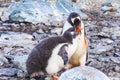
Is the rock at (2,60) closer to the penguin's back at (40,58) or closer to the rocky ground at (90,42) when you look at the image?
the rocky ground at (90,42)

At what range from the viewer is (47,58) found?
159 inches

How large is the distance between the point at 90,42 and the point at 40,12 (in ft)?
5.37

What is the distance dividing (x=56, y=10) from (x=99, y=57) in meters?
2.57

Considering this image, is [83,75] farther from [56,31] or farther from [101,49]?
[56,31]

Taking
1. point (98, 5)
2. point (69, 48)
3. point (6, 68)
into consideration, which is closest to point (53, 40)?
point (69, 48)

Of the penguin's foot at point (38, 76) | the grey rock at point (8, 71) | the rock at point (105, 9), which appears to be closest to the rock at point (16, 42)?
the grey rock at point (8, 71)

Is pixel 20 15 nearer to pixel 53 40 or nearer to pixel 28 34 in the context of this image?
pixel 28 34

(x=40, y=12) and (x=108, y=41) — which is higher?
(x=40, y=12)

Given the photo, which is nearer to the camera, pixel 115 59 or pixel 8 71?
pixel 8 71

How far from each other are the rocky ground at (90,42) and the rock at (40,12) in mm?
162

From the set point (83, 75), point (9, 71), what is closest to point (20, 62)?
point (9, 71)

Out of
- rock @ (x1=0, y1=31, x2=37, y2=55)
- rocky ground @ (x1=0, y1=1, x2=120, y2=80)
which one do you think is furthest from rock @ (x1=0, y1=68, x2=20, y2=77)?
rock @ (x1=0, y1=31, x2=37, y2=55)

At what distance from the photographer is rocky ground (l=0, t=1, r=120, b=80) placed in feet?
15.6

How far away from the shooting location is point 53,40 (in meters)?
4.23
